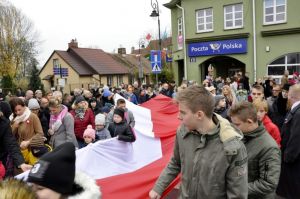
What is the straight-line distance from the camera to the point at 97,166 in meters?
5.40

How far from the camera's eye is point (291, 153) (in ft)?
16.3

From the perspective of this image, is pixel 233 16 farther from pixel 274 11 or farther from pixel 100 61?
pixel 100 61

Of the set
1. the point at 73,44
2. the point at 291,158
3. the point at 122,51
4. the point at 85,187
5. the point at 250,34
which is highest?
the point at 73,44

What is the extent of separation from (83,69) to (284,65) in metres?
31.7

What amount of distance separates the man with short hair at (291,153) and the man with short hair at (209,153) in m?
2.43

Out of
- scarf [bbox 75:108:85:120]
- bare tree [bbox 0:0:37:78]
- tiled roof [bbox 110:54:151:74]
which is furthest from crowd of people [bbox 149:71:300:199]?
tiled roof [bbox 110:54:151:74]

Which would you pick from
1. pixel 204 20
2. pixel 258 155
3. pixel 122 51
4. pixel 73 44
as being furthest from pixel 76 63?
pixel 258 155

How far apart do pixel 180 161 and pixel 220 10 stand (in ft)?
75.1

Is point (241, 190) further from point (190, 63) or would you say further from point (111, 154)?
point (190, 63)

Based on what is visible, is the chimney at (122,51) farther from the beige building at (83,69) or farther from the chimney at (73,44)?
the chimney at (73,44)

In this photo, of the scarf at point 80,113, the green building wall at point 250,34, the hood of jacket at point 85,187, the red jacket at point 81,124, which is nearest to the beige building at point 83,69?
the green building wall at point 250,34

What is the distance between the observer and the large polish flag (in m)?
4.73

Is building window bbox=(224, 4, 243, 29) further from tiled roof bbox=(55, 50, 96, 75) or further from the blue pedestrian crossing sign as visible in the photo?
tiled roof bbox=(55, 50, 96, 75)

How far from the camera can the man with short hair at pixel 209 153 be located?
2.75 metres
